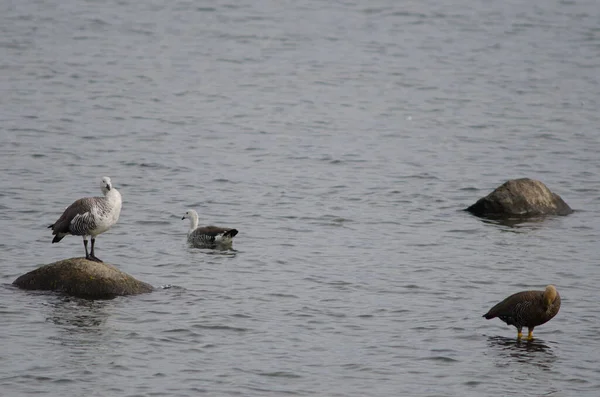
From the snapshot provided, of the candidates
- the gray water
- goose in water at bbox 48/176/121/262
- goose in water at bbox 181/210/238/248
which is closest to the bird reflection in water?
the gray water

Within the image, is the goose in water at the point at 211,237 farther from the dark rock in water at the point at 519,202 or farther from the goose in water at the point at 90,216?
the dark rock in water at the point at 519,202

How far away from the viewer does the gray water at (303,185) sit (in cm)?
1559

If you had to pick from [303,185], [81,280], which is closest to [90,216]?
[81,280]

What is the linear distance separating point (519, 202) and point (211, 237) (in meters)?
7.15

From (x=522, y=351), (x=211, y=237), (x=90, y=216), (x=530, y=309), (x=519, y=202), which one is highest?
(x=90, y=216)

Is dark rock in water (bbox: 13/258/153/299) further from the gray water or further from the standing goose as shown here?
the standing goose

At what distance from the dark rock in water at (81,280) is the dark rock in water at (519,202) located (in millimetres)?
9831

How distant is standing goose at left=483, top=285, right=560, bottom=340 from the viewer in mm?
16344

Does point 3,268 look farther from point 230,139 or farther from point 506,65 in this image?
point 506,65

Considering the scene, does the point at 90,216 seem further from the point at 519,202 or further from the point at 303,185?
the point at 303,185

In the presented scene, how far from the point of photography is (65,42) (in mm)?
46188

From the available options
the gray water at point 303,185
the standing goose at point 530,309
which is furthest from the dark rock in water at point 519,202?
the standing goose at point 530,309

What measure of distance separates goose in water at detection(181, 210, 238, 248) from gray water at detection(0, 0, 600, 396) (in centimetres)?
28

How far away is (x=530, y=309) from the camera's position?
16.3 meters
